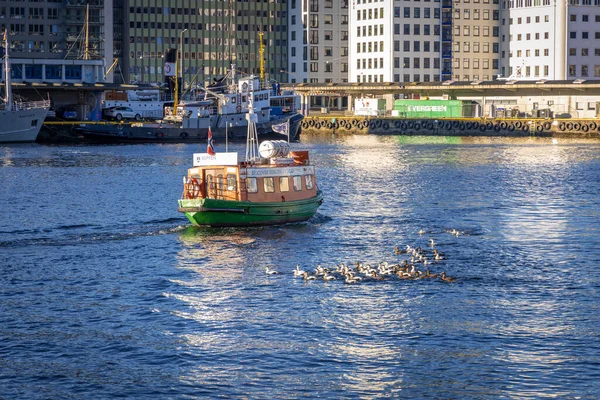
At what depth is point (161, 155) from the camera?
135000 millimetres

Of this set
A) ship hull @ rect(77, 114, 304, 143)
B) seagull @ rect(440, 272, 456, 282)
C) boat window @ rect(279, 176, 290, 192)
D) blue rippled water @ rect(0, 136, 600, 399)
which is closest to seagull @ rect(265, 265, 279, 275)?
blue rippled water @ rect(0, 136, 600, 399)

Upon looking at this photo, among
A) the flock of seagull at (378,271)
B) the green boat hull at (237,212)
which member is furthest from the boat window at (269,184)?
the flock of seagull at (378,271)

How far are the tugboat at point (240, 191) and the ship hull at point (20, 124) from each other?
98.7 meters

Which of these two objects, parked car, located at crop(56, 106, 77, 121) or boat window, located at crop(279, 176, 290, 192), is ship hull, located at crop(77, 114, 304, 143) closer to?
parked car, located at crop(56, 106, 77, 121)

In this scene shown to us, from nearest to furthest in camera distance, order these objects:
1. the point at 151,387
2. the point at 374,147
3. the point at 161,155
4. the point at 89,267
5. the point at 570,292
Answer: the point at 151,387 → the point at 570,292 → the point at 89,267 → the point at 161,155 → the point at 374,147

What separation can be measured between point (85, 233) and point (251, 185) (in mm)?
9188

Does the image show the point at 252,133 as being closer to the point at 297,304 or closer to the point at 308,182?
the point at 308,182

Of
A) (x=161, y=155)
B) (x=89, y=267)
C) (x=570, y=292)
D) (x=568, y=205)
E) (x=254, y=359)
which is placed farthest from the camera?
(x=161, y=155)

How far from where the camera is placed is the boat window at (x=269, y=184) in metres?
61.8

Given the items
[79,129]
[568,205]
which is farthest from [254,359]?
[79,129]

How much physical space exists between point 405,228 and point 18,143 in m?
104

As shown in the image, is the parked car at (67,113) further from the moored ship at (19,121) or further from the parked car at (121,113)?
the moored ship at (19,121)

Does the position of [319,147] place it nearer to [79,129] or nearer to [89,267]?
[79,129]

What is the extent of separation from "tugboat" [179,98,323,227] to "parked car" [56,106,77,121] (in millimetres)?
126000
